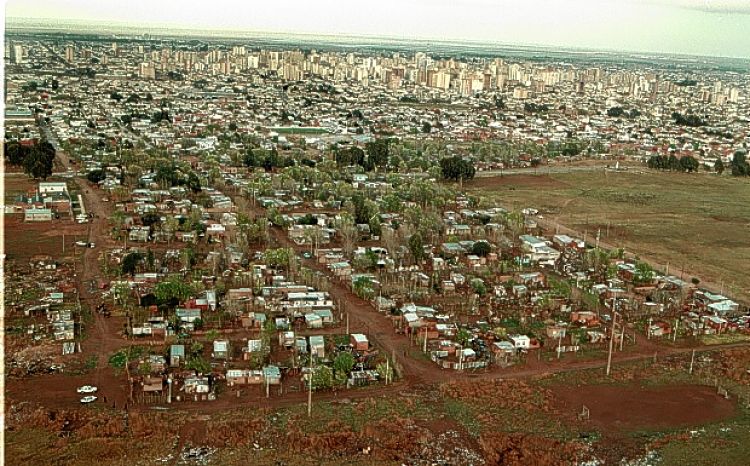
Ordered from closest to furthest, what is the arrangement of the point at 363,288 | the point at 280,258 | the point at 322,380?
the point at 322,380
the point at 363,288
the point at 280,258

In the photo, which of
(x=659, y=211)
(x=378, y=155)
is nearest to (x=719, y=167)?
(x=659, y=211)

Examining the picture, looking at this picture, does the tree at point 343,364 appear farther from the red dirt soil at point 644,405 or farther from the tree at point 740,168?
the tree at point 740,168

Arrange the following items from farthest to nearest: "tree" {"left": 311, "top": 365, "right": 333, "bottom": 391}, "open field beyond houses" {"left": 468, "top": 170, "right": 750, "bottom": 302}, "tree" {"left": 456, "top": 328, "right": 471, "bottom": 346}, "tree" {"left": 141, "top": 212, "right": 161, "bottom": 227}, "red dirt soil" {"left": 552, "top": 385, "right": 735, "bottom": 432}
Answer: "tree" {"left": 141, "top": 212, "right": 161, "bottom": 227}, "open field beyond houses" {"left": 468, "top": 170, "right": 750, "bottom": 302}, "tree" {"left": 456, "top": 328, "right": 471, "bottom": 346}, "tree" {"left": 311, "top": 365, "right": 333, "bottom": 391}, "red dirt soil" {"left": 552, "top": 385, "right": 735, "bottom": 432}

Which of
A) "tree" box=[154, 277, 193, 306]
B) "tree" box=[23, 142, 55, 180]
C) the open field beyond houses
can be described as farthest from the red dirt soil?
"tree" box=[23, 142, 55, 180]

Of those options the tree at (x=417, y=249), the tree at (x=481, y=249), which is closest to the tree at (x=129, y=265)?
the tree at (x=417, y=249)

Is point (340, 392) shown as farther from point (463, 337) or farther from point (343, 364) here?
point (463, 337)

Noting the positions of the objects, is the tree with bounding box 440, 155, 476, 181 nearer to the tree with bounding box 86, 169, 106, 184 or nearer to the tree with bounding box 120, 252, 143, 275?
the tree with bounding box 86, 169, 106, 184
